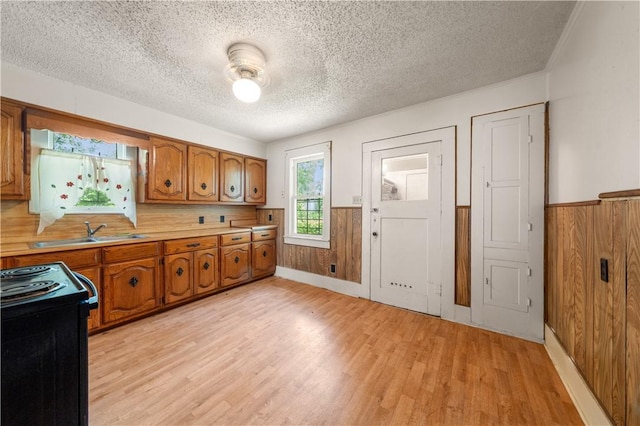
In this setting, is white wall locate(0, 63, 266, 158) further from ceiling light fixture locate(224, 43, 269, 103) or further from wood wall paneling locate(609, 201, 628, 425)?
wood wall paneling locate(609, 201, 628, 425)

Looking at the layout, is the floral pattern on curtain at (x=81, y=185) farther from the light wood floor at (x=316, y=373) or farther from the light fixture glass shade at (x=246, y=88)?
the light fixture glass shade at (x=246, y=88)

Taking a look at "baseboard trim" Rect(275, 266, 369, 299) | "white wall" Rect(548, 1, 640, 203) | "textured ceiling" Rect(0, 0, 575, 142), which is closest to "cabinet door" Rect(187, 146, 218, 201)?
"textured ceiling" Rect(0, 0, 575, 142)

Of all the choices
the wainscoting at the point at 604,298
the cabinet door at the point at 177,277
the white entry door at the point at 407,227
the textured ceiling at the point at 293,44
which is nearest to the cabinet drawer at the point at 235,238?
the cabinet door at the point at 177,277

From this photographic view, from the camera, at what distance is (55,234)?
2.38 metres

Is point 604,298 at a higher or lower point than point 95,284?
higher

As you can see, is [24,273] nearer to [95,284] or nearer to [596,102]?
[95,284]

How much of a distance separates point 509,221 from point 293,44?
2.49 meters

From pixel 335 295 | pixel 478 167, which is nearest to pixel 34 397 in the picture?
pixel 335 295

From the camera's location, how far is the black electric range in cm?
72

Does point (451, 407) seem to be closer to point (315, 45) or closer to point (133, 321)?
point (315, 45)

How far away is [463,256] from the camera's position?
8.06ft

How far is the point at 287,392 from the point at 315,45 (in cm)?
248

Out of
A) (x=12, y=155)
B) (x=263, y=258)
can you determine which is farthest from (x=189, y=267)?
(x=12, y=155)

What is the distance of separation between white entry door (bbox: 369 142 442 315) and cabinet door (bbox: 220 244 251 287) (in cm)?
194
